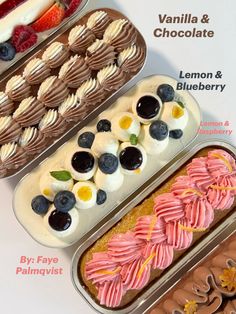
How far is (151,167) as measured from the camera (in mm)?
2010

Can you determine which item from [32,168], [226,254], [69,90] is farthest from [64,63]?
[226,254]

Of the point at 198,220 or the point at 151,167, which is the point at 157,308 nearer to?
the point at 198,220

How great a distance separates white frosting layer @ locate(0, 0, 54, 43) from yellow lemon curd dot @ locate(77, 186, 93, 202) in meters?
0.58

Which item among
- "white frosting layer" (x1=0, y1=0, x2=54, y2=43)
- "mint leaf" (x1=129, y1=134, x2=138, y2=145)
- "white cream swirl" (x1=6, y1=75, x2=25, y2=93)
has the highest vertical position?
"white frosting layer" (x1=0, y1=0, x2=54, y2=43)

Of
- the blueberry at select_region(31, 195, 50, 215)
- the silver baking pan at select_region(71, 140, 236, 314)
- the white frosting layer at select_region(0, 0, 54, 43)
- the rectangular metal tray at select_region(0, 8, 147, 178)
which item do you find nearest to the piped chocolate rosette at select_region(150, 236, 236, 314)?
the silver baking pan at select_region(71, 140, 236, 314)

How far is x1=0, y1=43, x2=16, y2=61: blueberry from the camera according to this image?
2006mm

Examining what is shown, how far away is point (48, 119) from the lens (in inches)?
77.8

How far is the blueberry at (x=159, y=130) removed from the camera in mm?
1948

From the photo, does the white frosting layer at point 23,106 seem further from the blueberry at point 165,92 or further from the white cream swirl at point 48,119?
the blueberry at point 165,92

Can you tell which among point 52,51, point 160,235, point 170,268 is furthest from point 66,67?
point 170,268

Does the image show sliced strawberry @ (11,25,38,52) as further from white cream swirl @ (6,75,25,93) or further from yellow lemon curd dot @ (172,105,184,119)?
yellow lemon curd dot @ (172,105,184,119)

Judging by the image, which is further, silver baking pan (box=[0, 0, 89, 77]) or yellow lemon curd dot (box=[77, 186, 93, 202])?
silver baking pan (box=[0, 0, 89, 77])

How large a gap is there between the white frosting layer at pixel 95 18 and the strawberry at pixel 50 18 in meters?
0.10

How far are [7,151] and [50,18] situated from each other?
495mm
